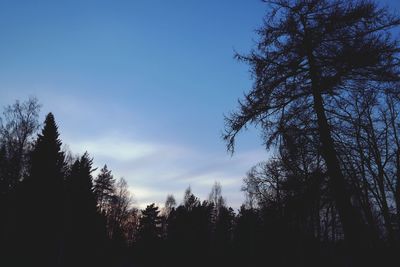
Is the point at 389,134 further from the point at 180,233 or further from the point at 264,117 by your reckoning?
the point at 180,233

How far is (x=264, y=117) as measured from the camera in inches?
347

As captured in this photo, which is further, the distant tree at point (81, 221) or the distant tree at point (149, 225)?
the distant tree at point (149, 225)

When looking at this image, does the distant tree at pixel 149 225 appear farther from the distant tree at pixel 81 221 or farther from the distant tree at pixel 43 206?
the distant tree at pixel 43 206

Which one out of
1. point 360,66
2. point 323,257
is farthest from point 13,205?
point 360,66

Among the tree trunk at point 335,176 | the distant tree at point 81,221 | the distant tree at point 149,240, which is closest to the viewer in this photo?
the tree trunk at point 335,176

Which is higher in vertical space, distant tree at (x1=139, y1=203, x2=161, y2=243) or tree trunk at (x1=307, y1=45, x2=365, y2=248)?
distant tree at (x1=139, y1=203, x2=161, y2=243)

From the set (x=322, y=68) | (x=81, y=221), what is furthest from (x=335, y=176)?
(x=81, y=221)

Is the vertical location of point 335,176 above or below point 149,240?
below

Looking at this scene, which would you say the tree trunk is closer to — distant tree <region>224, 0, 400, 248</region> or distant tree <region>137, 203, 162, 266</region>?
distant tree <region>224, 0, 400, 248</region>

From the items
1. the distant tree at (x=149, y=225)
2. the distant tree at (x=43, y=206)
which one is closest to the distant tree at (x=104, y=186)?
the distant tree at (x=149, y=225)

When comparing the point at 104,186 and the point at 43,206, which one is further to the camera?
the point at 104,186

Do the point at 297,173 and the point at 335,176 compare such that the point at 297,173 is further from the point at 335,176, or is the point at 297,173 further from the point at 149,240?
the point at 149,240

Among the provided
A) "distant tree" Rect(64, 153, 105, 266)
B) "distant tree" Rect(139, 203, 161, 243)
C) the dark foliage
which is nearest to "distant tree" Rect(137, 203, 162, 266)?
"distant tree" Rect(139, 203, 161, 243)

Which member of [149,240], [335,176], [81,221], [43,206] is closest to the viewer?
[335,176]
